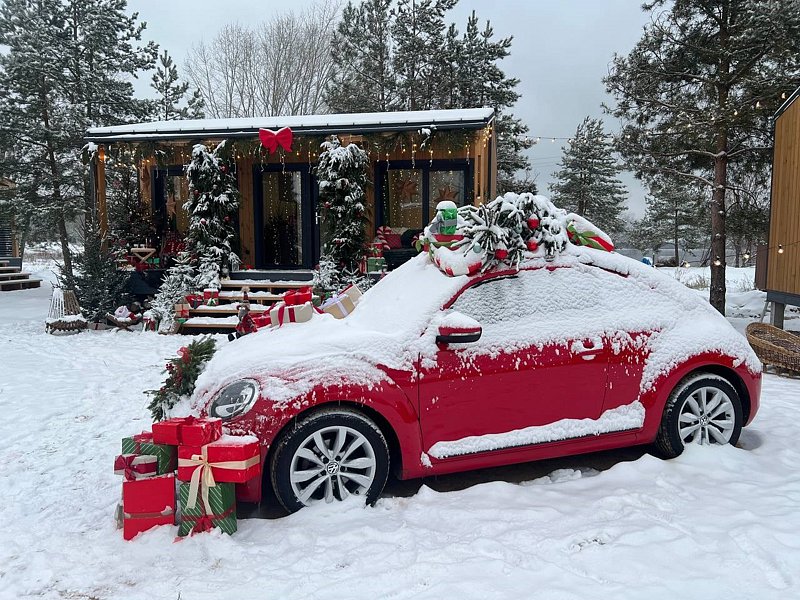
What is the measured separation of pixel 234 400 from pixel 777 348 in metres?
6.64

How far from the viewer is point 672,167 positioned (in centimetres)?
1472

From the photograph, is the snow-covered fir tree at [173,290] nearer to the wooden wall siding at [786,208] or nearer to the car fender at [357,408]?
the car fender at [357,408]

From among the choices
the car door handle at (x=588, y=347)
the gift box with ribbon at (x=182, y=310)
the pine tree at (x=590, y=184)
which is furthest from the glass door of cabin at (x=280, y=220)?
the pine tree at (x=590, y=184)

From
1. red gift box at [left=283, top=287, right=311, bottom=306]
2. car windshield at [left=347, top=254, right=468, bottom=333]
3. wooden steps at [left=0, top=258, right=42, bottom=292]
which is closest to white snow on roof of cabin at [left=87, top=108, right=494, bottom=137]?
car windshield at [left=347, top=254, right=468, bottom=333]

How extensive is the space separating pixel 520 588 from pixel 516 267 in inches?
77.9

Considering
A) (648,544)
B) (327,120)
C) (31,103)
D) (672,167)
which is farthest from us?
(31,103)

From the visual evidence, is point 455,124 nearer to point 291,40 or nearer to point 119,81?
point 119,81

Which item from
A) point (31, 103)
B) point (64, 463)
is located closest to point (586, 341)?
point (64, 463)

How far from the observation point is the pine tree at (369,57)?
80.7 ft

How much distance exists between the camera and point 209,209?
11.3 metres

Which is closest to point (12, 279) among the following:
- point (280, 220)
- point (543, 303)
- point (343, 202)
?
point (280, 220)

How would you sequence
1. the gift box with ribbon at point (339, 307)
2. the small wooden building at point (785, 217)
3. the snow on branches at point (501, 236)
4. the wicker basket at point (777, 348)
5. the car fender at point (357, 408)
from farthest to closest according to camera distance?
the small wooden building at point (785, 217) → the wicker basket at point (777, 348) → the gift box with ribbon at point (339, 307) → the snow on branches at point (501, 236) → the car fender at point (357, 408)

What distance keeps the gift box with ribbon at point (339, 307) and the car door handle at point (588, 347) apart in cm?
186

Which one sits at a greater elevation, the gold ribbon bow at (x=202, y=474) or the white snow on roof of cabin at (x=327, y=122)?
the white snow on roof of cabin at (x=327, y=122)
